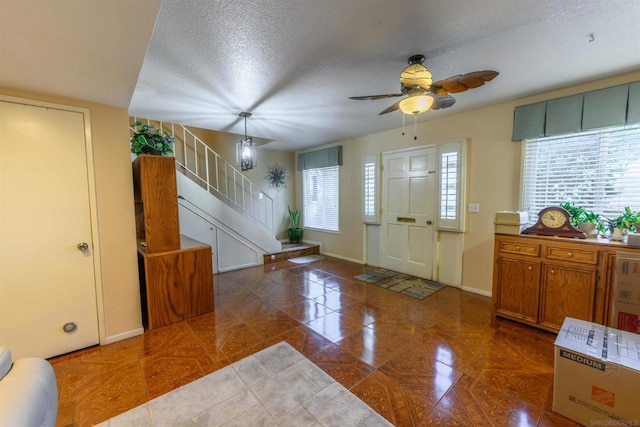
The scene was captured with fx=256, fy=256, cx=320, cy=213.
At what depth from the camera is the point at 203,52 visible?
2.03m

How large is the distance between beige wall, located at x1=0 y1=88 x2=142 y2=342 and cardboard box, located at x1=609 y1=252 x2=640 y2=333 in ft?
14.4

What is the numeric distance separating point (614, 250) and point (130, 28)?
12.7 feet

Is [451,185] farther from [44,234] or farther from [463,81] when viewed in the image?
[44,234]

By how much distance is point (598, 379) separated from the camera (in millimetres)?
1515

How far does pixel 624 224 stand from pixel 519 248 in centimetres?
80

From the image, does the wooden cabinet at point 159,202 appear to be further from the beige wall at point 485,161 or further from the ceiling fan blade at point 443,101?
the beige wall at point 485,161

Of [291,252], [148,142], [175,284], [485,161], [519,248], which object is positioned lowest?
[291,252]

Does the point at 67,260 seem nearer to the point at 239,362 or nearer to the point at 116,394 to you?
the point at 116,394

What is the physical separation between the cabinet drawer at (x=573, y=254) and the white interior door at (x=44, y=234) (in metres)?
4.39

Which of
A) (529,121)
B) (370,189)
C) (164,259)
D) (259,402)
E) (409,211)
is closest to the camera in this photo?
(259,402)

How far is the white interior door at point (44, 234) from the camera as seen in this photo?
2035 mm

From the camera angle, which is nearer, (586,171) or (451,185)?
(586,171)

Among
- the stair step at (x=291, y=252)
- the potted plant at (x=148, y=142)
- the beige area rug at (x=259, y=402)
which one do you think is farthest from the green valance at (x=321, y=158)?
the beige area rug at (x=259, y=402)

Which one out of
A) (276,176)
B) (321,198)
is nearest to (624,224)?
(321,198)
